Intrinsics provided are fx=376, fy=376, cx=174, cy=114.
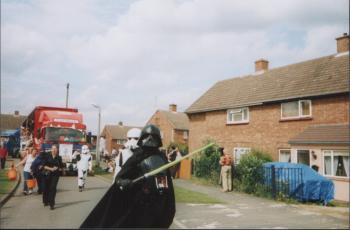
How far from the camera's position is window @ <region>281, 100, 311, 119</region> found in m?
20.1

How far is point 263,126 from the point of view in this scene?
2247cm

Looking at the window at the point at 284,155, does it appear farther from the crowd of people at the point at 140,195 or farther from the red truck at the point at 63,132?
the crowd of people at the point at 140,195

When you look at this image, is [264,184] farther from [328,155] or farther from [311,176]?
[328,155]

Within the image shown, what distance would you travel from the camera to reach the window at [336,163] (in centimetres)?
1639

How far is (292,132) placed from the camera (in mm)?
20500

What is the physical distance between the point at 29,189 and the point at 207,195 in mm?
6252

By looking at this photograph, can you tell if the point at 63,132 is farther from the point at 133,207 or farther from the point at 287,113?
the point at 133,207

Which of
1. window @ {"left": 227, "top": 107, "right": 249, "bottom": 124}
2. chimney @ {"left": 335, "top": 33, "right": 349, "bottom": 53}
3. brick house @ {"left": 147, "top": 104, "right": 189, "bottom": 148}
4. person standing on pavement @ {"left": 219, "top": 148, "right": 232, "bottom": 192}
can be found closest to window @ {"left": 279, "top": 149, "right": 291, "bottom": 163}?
window @ {"left": 227, "top": 107, "right": 249, "bottom": 124}

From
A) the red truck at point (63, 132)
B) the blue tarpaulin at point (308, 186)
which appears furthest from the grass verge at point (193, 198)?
the red truck at point (63, 132)

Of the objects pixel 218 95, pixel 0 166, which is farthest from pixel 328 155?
pixel 0 166

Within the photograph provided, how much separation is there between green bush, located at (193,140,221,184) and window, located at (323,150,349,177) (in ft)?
16.0

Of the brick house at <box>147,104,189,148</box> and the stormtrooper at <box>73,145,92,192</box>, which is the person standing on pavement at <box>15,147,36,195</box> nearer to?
the stormtrooper at <box>73,145,92,192</box>

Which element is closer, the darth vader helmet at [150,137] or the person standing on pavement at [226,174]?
the darth vader helmet at [150,137]

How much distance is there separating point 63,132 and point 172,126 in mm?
28148
